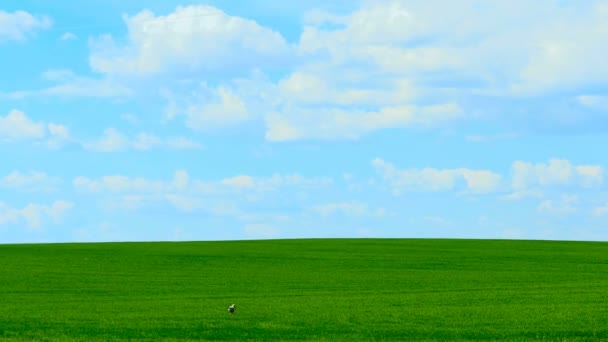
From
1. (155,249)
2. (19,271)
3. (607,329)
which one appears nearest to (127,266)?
(19,271)

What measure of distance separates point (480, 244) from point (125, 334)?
54895 mm

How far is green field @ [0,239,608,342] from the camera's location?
23.6 meters

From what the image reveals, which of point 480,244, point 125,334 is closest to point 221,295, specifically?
point 125,334

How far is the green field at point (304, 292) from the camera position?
77.4ft

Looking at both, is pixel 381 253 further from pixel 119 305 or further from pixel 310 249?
pixel 119 305

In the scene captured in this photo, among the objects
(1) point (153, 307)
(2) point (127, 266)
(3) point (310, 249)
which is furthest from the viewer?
(3) point (310, 249)

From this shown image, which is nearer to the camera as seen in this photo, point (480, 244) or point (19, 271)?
point (19, 271)

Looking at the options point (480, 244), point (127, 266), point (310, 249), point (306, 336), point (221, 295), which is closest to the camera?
point (306, 336)

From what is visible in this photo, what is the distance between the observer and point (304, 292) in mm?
36781

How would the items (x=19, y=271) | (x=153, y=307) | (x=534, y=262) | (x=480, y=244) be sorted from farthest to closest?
(x=480, y=244), (x=534, y=262), (x=19, y=271), (x=153, y=307)

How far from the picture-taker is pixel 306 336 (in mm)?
22375

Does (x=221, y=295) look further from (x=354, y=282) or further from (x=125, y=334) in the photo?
(x=125, y=334)

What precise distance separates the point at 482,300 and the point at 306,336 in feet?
37.8

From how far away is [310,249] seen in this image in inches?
2603
